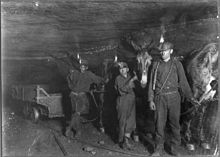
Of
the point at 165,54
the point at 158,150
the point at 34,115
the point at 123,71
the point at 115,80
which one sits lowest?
the point at 158,150

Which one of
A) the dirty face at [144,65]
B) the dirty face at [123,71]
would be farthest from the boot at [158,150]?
the dirty face at [123,71]

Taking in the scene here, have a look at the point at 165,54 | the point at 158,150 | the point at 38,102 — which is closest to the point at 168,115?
the point at 158,150

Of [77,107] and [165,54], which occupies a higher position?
[165,54]

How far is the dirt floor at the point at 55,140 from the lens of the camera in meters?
4.48

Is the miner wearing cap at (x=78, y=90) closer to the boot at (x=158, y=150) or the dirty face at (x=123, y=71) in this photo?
the dirty face at (x=123, y=71)

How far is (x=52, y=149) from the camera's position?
4.52 m

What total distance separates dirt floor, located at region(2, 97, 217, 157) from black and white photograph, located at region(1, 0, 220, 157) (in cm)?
1

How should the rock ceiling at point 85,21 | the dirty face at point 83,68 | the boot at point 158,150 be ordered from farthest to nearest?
the dirty face at point 83,68
the boot at point 158,150
the rock ceiling at point 85,21

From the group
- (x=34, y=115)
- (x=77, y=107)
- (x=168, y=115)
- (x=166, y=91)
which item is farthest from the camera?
(x=34, y=115)

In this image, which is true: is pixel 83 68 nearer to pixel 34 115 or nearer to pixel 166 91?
pixel 34 115

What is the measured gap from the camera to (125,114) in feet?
15.1

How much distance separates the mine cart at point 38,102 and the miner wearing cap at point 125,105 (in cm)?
71

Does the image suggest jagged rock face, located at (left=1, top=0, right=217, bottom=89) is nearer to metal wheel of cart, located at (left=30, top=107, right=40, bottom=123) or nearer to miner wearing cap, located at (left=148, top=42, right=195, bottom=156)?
miner wearing cap, located at (left=148, top=42, right=195, bottom=156)

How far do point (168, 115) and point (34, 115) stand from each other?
1584 mm
